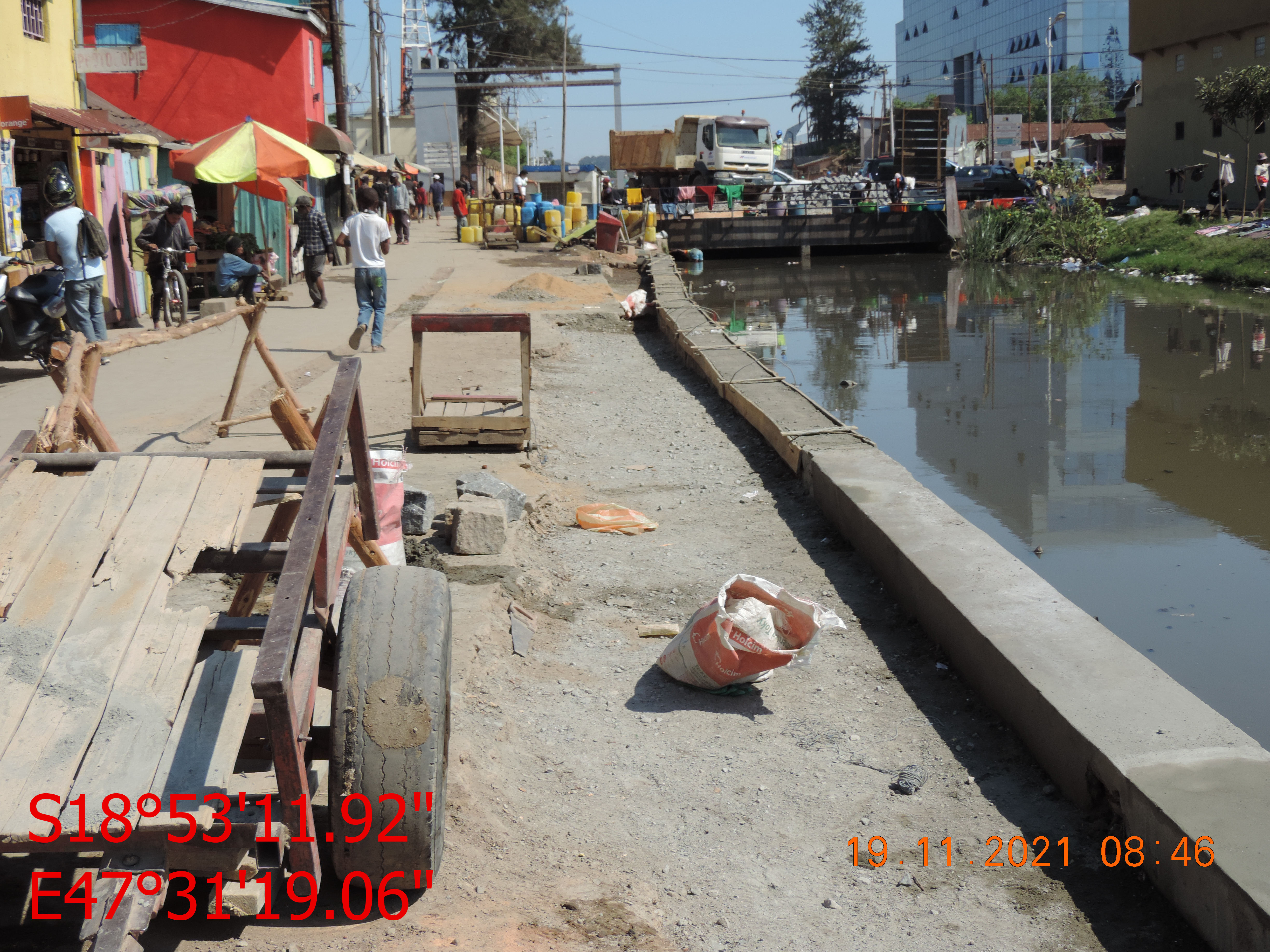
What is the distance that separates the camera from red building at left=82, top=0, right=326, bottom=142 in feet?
72.4

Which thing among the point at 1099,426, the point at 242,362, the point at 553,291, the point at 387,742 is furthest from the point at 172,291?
the point at 387,742

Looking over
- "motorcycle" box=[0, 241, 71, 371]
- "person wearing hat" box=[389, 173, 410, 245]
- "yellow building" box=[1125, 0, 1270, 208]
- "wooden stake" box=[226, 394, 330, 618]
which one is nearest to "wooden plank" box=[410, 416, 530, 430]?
"wooden stake" box=[226, 394, 330, 618]

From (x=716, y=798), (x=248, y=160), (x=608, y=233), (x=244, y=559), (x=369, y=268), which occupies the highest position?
(x=248, y=160)

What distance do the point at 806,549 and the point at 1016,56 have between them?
13223 centimetres

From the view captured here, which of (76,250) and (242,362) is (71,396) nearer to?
(242,362)

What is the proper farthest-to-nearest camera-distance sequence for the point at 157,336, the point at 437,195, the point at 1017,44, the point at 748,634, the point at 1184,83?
the point at 1017,44 < the point at 437,195 < the point at 1184,83 < the point at 157,336 < the point at 748,634

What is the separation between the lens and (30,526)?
2.97 metres

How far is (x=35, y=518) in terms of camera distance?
3008mm

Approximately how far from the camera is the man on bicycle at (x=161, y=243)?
45.2 ft

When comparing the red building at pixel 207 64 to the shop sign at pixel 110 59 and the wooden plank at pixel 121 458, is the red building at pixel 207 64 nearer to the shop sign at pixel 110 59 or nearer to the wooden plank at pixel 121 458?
the shop sign at pixel 110 59

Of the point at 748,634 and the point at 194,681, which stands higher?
the point at 194,681

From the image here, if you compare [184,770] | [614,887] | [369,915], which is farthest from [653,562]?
[184,770]

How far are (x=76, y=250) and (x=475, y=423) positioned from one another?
4763 mm

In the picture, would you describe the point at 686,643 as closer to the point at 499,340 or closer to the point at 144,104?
the point at 499,340
